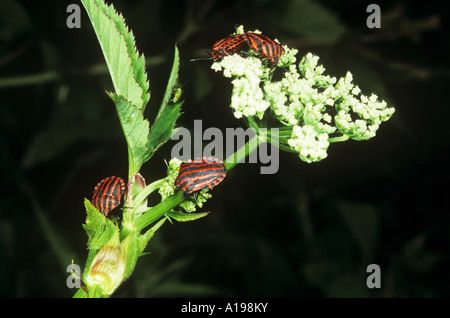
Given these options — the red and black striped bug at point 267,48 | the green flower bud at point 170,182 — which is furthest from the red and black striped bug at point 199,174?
the red and black striped bug at point 267,48

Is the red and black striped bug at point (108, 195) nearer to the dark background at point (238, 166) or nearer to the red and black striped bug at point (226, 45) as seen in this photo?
the red and black striped bug at point (226, 45)

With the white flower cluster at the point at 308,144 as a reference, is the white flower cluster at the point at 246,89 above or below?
above

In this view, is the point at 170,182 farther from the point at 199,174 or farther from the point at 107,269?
the point at 107,269

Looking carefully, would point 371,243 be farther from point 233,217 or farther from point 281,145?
point 281,145

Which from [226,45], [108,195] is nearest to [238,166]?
[226,45]

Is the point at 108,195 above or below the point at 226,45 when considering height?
below

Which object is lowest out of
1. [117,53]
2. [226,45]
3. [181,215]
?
[181,215]
